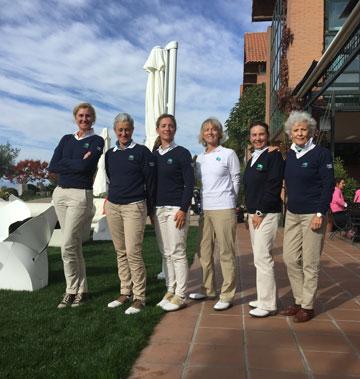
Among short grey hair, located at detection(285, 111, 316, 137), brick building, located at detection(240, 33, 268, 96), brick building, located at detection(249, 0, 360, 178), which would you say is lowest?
short grey hair, located at detection(285, 111, 316, 137)

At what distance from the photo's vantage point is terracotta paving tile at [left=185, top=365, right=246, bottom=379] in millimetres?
2729

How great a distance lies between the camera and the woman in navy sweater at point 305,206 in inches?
146

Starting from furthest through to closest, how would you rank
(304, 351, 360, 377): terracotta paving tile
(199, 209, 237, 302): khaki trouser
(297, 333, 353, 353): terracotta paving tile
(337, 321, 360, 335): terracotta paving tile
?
(199, 209, 237, 302): khaki trouser, (337, 321, 360, 335): terracotta paving tile, (297, 333, 353, 353): terracotta paving tile, (304, 351, 360, 377): terracotta paving tile

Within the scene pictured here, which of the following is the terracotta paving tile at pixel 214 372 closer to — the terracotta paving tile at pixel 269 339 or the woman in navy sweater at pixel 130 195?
the terracotta paving tile at pixel 269 339

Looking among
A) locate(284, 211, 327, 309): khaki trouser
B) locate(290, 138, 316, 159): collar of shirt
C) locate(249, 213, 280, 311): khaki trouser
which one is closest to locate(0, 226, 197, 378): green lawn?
locate(249, 213, 280, 311): khaki trouser

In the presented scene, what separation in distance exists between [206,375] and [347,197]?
9.66 m

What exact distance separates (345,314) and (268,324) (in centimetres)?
87

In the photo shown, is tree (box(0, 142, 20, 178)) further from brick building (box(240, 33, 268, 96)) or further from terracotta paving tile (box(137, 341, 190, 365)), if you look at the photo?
terracotta paving tile (box(137, 341, 190, 365))

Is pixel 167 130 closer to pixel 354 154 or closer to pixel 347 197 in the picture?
pixel 347 197

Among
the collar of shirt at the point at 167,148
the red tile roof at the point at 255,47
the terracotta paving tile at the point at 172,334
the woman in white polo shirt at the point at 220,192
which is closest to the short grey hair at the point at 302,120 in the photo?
the woman in white polo shirt at the point at 220,192

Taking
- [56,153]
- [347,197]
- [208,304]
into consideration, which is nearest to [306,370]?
[208,304]

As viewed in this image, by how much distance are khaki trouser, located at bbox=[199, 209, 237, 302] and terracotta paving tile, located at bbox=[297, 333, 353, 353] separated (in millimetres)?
886

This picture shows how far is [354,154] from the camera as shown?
18188 mm

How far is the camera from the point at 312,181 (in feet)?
12.3
